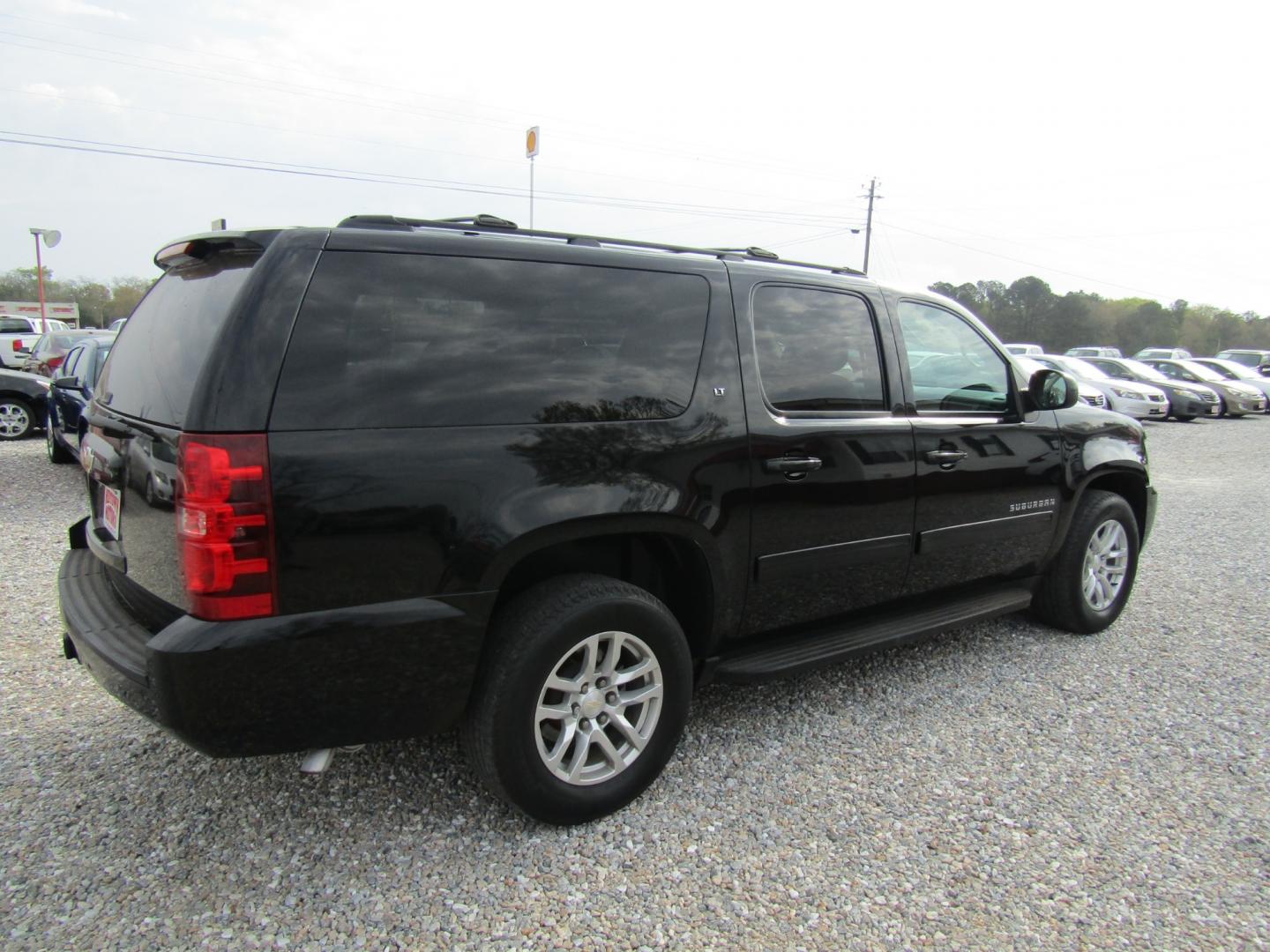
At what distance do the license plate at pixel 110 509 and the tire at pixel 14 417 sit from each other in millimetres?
10444

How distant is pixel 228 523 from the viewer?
204 centimetres

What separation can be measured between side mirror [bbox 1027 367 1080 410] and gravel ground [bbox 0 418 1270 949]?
1299 mm

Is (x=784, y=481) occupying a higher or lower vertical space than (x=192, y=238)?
lower

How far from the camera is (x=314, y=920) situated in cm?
219

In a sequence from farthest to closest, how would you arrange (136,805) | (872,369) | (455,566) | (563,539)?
(872,369) → (136,805) → (563,539) → (455,566)

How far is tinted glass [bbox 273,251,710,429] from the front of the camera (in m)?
2.17

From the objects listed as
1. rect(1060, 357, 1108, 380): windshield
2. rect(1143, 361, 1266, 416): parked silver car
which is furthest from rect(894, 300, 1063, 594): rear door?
rect(1143, 361, 1266, 416): parked silver car

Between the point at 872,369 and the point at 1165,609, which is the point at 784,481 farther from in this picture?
the point at 1165,609

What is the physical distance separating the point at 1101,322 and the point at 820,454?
77.3 m

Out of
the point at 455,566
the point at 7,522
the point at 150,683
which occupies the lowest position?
the point at 7,522

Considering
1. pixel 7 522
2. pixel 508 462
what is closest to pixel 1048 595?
pixel 508 462

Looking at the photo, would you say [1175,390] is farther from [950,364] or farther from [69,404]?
[69,404]

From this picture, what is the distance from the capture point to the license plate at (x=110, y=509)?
2.59 m

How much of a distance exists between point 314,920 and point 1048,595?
12.4 feet
